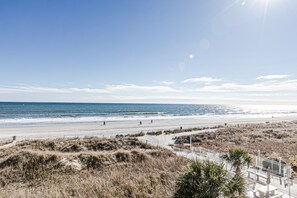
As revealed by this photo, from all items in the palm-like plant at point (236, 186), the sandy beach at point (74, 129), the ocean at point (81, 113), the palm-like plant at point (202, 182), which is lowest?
the sandy beach at point (74, 129)

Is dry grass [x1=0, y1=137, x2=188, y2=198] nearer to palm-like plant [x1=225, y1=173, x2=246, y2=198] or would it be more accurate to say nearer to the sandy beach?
palm-like plant [x1=225, y1=173, x2=246, y2=198]

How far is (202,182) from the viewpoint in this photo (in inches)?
249

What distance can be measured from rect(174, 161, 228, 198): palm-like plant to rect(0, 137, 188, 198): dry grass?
5.45 ft

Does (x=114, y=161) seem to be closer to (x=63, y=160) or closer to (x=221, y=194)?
(x=63, y=160)

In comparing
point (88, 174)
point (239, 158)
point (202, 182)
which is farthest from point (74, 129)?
point (202, 182)

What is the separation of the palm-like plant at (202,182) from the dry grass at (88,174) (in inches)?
65.4

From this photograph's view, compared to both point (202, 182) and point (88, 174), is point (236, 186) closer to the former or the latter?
point (202, 182)

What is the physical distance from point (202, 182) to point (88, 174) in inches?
288

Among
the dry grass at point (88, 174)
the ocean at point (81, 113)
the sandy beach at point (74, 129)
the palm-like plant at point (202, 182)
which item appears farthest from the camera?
the ocean at point (81, 113)

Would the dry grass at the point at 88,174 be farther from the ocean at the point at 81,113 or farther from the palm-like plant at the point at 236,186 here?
the ocean at the point at 81,113

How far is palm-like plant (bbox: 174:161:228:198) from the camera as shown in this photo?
6266mm

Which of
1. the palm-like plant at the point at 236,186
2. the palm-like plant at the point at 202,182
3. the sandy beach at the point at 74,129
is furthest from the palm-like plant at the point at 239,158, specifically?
the sandy beach at the point at 74,129

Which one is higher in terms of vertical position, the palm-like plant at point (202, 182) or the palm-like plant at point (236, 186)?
the palm-like plant at point (202, 182)

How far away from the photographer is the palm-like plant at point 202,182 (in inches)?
247
